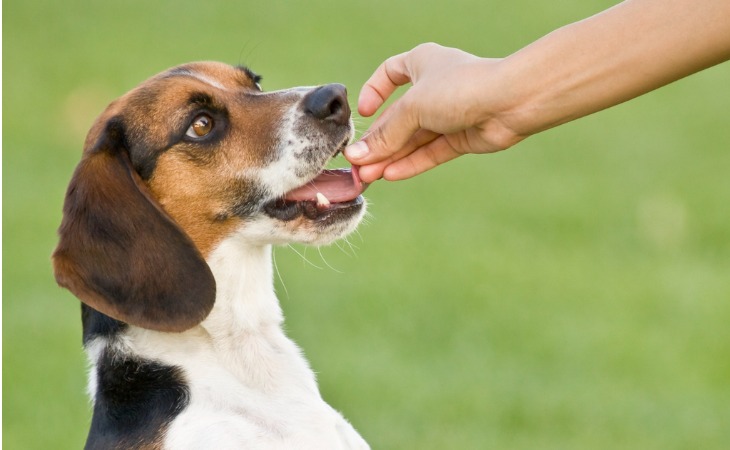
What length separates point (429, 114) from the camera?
204 inches

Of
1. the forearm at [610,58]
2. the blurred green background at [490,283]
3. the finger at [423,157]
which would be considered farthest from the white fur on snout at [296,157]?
the blurred green background at [490,283]

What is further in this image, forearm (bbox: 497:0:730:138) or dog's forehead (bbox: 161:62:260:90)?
dog's forehead (bbox: 161:62:260:90)

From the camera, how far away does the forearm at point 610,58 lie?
4.73 m

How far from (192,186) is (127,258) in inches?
21.6

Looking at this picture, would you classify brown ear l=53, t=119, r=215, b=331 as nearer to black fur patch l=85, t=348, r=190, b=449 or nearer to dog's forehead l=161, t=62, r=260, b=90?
black fur patch l=85, t=348, r=190, b=449

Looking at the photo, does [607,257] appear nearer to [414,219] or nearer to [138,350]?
[414,219]

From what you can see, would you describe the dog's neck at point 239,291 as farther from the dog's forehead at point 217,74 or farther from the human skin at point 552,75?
the dog's forehead at point 217,74

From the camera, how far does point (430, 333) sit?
1004 centimetres

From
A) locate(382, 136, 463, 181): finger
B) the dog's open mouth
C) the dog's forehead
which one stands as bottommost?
the dog's open mouth

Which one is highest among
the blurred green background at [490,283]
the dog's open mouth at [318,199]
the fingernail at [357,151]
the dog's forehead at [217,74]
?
the dog's forehead at [217,74]

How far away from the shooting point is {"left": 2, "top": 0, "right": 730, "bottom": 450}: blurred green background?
29.0 ft

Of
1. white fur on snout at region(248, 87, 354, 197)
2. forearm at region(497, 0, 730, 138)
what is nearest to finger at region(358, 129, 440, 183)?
white fur on snout at region(248, 87, 354, 197)

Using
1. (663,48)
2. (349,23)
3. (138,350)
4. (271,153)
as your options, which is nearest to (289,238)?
(271,153)

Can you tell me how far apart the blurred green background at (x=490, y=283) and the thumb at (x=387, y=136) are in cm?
133
